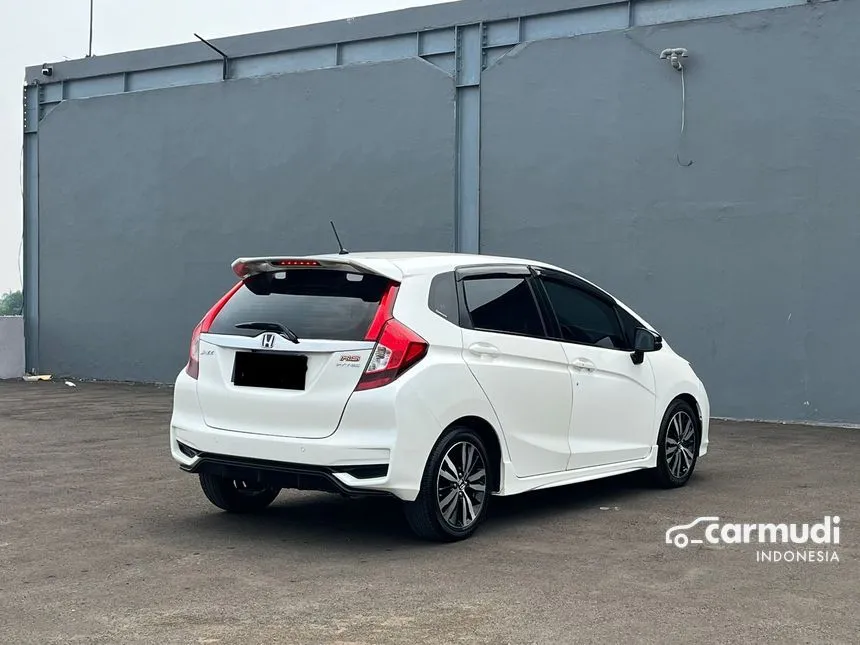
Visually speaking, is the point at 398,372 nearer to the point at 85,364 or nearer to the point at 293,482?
the point at 293,482

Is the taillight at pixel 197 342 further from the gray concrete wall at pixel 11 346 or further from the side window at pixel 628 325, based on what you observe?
the gray concrete wall at pixel 11 346

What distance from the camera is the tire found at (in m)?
6.33

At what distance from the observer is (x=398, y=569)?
5910mm

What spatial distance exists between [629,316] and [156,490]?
12.5 ft

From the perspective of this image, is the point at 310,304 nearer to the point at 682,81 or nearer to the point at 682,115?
the point at 682,115

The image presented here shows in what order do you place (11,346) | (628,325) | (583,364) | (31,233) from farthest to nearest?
(31,233) < (11,346) < (628,325) < (583,364)

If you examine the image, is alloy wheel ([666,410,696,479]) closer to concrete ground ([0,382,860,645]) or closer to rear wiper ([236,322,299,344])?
concrete ground ([0,382,860,645])

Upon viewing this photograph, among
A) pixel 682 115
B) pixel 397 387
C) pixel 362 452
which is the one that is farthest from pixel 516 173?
pixel 362 452

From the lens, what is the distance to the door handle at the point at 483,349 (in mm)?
6691

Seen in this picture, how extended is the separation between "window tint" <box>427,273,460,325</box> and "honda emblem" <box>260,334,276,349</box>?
0.94m

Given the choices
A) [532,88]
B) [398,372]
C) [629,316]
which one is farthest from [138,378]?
[398,372]

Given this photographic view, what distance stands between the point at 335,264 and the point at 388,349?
0.67 meters

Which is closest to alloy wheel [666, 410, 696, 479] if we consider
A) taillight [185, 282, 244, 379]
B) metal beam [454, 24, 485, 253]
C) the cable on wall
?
taillight [185, 282, 244, 379]

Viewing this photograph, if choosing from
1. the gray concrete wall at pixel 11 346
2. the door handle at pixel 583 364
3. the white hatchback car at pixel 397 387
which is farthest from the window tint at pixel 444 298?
the gray concrete wall at pixel 11 346
